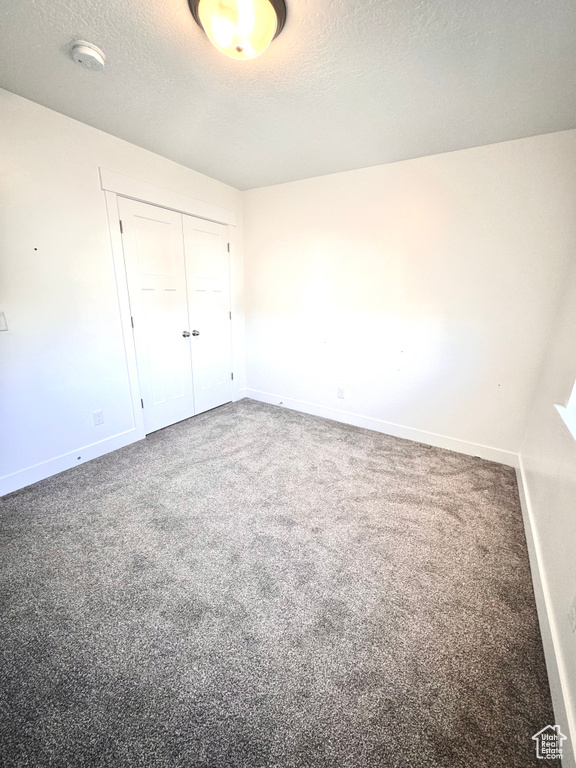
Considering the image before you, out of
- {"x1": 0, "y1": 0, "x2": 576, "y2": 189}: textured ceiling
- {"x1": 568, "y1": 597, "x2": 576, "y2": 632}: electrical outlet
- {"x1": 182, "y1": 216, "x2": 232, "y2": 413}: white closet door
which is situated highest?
{"x1": 0, "y1": 0, "x2": 576, "y2": 189}: textured ceiling

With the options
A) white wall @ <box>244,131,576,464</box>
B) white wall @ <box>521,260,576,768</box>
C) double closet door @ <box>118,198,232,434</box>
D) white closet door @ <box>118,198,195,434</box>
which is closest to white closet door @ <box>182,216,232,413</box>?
double closet door @ <box>118,198,232,434</box>

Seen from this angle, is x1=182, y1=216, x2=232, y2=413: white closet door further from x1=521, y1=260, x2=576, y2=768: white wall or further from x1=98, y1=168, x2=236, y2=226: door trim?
x1=521, y1=260, x2=576, y2=768: white wall

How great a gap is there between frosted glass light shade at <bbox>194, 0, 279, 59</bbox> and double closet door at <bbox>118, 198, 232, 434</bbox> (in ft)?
5.29

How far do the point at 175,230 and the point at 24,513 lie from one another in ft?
8.49

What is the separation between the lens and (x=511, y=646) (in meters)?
1.25

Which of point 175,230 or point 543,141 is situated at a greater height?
point 543,141

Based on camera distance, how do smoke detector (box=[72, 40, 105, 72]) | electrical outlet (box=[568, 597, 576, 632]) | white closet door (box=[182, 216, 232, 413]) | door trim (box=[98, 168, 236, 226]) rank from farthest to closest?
1. white closet door (box=[182, 216, 232, 413])
2. door trim (box=[98, 168, 236, 226])
3. smoke detector (box=[72, 40, 105, 72])
4. electrical outlet (box=[568, 597, 576, 632])

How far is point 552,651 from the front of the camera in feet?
3.82

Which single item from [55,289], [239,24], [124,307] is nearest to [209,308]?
[124,307]

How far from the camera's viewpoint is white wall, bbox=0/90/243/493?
191 centimetres

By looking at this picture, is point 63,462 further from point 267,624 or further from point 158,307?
point 267,624

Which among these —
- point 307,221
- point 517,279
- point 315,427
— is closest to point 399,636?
point 315,427

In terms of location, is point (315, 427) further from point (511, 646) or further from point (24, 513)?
point (24, 513)

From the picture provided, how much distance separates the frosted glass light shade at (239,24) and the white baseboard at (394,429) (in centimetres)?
286
